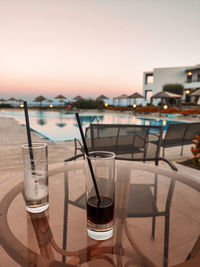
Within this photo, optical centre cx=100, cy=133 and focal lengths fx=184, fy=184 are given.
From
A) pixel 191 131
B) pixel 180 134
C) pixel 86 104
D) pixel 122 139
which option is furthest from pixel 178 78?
pixel 122 139

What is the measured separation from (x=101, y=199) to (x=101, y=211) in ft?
0.13

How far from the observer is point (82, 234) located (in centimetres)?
69

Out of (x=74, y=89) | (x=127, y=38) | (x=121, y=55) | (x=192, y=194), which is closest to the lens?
(x=192, y=194)

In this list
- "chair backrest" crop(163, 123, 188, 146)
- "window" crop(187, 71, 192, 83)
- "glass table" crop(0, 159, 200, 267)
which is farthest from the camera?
"window" crop(187, 71, 192, 83)

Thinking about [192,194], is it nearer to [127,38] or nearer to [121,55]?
[127,38]

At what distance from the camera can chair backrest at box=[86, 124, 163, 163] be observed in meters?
2.72

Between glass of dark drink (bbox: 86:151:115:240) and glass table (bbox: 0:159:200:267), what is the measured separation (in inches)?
1.7

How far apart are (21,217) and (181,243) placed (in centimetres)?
66

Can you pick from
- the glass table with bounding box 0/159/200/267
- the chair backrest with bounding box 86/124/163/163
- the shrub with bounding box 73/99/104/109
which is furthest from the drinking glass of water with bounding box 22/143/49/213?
the shrub with bounding box 73/99/104/109

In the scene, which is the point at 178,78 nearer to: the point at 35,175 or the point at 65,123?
the point at 65,123

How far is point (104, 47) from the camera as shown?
17.1 meters

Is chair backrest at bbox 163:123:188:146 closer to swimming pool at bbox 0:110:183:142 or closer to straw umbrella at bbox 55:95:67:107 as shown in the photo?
swimming pool at bbox 0:110:183:142

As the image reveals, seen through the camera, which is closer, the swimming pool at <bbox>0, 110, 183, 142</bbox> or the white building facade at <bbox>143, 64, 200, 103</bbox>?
the swimming pool at <bbox>0, 110, 183, 142</bbox>

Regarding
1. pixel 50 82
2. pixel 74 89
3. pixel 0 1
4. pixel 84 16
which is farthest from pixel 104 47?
pixel 74 89
